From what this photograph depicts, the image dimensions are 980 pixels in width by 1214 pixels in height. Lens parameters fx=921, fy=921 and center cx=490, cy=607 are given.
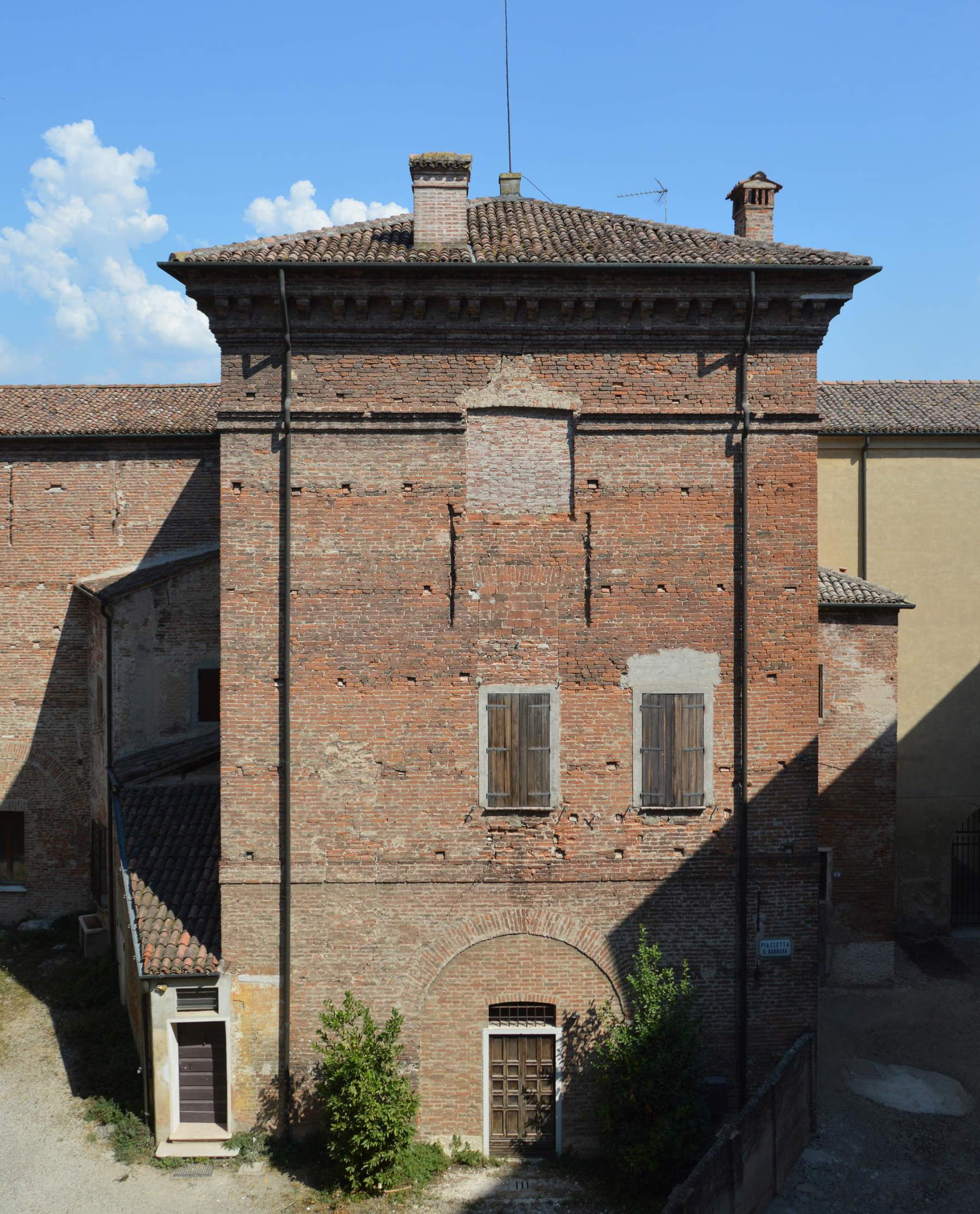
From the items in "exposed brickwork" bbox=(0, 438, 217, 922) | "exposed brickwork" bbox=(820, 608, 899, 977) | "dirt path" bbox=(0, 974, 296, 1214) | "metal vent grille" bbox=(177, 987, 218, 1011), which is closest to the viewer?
"dirt path" bbox=(0, 974, 296, 1214)

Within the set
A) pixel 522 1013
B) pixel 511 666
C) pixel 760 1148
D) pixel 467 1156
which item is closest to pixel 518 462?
pixel 511 666

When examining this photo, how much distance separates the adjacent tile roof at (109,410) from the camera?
59.2 ft

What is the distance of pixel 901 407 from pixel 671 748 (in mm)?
12016

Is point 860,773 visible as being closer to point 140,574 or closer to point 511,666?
point 511,666

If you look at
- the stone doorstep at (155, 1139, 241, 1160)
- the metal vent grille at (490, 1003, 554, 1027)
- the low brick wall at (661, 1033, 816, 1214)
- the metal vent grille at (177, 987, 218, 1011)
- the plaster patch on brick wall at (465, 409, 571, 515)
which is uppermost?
the plaster patch on brick wall at (465, 409, 571, 515)

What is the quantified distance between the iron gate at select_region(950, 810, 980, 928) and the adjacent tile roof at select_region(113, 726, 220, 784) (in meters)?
14.9

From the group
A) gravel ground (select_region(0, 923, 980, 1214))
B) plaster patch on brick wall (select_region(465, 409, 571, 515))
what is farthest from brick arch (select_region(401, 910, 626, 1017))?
plaster patch on brick wall (select_region(465, 409, 571, 515))

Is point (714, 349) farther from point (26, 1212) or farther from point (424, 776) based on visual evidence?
point (26, 1212)

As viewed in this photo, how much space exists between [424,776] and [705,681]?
3.59 meters

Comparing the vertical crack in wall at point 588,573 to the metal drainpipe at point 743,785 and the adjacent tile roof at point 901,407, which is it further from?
the adjacent tile roof at point 901,407

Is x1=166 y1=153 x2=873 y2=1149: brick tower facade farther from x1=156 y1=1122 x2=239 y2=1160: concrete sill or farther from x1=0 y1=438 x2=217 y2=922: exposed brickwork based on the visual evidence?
x1=0 y1=438 x2=217 y2=922: exposed brickwork

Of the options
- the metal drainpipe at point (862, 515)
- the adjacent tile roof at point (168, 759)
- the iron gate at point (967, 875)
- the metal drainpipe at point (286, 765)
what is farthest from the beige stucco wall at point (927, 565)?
the adjacent tile roof at point (168, 759)

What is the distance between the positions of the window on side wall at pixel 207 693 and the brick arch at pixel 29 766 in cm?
400

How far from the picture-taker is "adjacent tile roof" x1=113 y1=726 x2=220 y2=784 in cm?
1343
